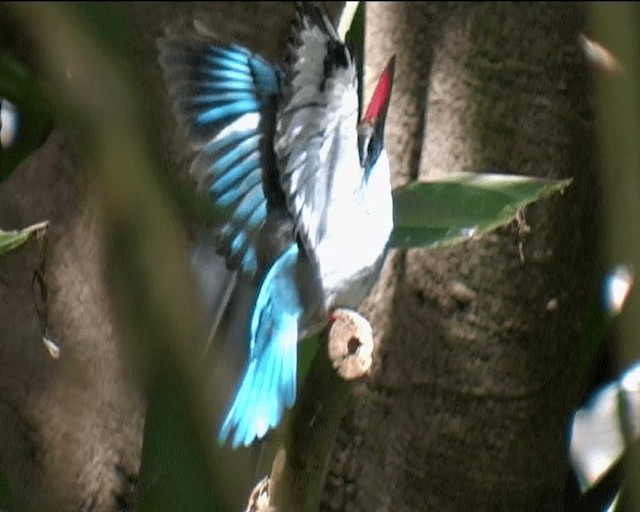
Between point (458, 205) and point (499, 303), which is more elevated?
point (458, 205)

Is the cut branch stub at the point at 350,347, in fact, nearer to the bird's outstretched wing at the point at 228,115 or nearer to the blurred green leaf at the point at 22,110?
the bird's outstretched wing at the point at 228,115

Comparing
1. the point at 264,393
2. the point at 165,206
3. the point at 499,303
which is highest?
the point at 165,206

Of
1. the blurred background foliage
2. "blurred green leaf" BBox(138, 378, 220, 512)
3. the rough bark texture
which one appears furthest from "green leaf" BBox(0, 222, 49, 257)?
the rough bark texture

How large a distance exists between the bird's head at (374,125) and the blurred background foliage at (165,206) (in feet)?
0.23

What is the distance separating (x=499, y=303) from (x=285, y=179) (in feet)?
0.78

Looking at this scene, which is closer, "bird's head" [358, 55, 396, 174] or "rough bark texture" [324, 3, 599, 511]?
"bird's head" [358, 55, 396, 174]

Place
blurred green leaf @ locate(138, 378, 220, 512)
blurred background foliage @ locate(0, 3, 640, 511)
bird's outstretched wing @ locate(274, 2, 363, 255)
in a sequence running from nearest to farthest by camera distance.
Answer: blurred background foliage @ locate(0, 3, 640, 511) → bird's outstretched wing @ locate(274, 2, 363, 255) → blurred green leaf @ locate(138, 378, 220, 512)

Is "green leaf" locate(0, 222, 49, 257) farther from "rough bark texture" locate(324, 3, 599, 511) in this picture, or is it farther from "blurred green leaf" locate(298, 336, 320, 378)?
"rough bark texture" locate(324, 3, 599, 511)

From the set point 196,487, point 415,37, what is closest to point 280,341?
point 196,487

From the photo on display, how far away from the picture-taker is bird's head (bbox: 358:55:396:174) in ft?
1.59

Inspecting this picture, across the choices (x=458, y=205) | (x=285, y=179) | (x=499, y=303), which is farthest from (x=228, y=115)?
(x=499, y=303)

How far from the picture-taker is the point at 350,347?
471 mm

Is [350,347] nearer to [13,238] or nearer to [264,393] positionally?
[264,393]

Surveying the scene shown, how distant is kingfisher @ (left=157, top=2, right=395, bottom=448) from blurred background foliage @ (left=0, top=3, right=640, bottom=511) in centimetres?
3
